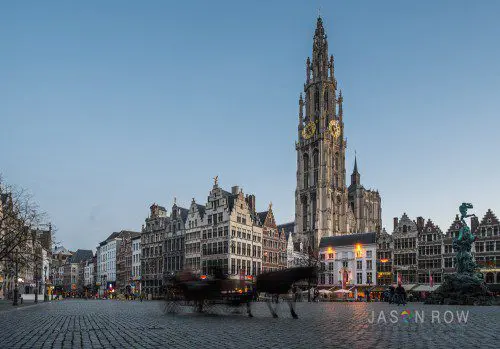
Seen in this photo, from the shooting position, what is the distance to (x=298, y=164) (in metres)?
141

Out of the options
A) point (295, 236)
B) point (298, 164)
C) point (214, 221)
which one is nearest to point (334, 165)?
point (298, 164)

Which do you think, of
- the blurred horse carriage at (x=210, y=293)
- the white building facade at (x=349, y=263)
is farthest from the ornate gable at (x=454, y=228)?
the blurred horse carriage at (x=210, y=293)

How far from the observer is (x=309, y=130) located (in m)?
142

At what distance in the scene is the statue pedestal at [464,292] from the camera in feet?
153

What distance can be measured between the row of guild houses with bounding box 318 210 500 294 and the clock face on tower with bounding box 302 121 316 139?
140ft

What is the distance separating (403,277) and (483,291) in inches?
1654

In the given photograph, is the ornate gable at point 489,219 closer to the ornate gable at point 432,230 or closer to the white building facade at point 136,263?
the ornate gable at point 432,230

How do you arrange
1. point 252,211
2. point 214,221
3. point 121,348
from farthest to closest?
point 252,211 → point 214,221 → point 121,348

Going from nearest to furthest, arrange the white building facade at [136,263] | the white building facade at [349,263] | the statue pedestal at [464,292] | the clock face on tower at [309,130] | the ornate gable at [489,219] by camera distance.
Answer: the statue pedestal at [464,292] → the ornate gable at [489,219] → the white building facade at [349,263] → the white building facade at [136,263] → the clock face on tower at [309,130]

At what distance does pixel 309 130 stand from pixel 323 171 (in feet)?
46.8

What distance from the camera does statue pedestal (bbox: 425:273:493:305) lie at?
46.7m

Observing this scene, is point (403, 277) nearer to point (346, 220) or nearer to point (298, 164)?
point (346, 220)

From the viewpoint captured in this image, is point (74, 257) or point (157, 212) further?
point (74, 257)

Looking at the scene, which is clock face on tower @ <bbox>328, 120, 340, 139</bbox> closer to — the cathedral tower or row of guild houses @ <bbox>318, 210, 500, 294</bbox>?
the cathedral tower
